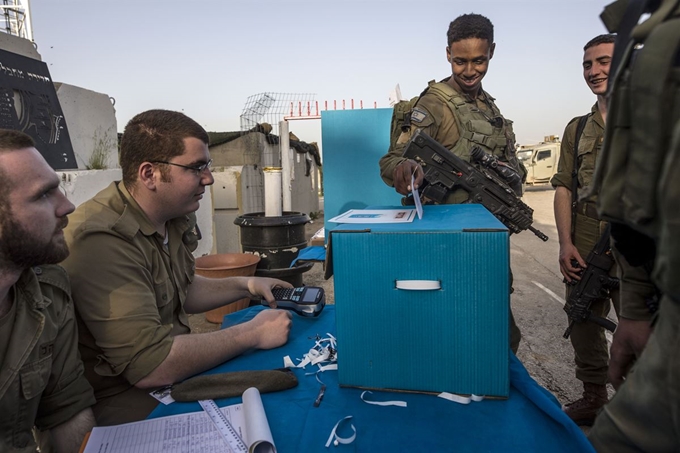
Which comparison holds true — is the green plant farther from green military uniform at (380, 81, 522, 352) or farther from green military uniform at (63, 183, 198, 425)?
green military uniform at (380, 81, 522, 352)

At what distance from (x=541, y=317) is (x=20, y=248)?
13.7ft

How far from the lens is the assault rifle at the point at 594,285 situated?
2234 mm

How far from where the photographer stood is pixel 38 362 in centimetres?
114

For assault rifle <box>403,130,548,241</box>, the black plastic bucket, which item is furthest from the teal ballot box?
the black plastic bucket

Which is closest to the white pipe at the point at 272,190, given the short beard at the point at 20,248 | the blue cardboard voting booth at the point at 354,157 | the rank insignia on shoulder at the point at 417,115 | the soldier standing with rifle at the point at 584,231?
the blue cardboard voting booth at the point at 354,157

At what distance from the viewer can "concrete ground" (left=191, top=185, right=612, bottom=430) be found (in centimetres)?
291

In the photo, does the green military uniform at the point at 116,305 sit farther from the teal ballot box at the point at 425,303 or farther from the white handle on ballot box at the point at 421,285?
the white handle on ballot box at the point at 421,285

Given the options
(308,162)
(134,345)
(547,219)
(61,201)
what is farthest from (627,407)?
(308,162)

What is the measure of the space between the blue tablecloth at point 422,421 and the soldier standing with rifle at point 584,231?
4.81ft

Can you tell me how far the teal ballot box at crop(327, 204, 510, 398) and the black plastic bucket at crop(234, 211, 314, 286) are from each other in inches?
107

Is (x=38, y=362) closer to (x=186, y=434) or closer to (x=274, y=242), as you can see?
(x=186, y=434)

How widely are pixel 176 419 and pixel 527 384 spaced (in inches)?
36.1

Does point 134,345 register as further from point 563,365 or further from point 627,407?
point 563,365

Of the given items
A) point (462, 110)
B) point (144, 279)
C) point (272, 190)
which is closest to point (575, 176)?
point (462, 110)
